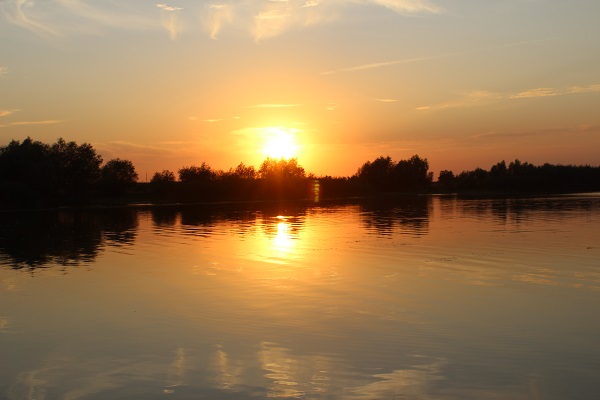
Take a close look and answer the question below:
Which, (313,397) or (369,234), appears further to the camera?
(369,234)

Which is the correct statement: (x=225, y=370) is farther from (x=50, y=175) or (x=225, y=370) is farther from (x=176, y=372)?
(x=50, y=175)

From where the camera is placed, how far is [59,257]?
2936 cm

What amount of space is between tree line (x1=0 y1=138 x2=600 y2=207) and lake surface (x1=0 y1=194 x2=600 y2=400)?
66.5m

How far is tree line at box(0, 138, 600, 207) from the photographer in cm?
9088

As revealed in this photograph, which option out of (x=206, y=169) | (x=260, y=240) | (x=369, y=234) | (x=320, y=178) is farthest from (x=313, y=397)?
(x=206, y=169)

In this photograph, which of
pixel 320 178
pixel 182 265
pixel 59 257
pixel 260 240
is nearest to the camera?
pixel 182 265

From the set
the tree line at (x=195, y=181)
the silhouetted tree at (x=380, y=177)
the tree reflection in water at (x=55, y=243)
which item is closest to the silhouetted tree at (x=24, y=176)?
the tree line at (x=195, y=181)

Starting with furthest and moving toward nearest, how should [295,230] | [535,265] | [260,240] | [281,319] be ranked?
[295,230] → [260,240] → [535,265] → [281,319]

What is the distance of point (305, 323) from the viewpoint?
14953 millimetres

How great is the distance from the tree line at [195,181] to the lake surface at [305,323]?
6652 cm

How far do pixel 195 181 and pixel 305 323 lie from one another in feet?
393

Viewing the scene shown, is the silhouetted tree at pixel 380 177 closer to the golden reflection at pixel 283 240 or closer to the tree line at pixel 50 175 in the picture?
the tree line at pixel 50 175

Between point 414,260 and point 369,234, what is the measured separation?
1342 cm

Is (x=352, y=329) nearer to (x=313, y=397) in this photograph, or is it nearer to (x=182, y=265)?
(x=313, y=397)
